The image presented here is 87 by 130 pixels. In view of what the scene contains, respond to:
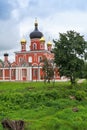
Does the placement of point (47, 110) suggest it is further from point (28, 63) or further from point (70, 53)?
point (28, 63)

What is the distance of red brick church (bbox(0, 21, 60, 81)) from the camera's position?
288ft

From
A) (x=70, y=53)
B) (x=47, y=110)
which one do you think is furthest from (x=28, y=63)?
(x=47, y=110)

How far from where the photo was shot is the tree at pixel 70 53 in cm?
4512

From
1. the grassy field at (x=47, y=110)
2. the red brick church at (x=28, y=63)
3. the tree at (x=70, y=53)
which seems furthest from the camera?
the red brick church at (x=28, y=63)

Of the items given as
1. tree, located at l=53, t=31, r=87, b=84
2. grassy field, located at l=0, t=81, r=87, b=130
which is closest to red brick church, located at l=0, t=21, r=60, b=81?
tree, located at l=53, t=31, r=87, b=84

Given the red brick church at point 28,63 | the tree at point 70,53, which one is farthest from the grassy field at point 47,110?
the red brick church at point 28,63

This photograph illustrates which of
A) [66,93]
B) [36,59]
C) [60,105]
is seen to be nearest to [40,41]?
[36,59]

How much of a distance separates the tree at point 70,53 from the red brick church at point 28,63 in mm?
40031

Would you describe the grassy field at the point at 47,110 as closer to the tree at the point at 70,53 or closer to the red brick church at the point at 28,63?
the tree at the point at 70,53

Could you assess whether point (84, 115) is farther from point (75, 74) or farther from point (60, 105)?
point (75, 74)

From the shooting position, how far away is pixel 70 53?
150ft

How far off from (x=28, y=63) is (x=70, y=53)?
43292mm

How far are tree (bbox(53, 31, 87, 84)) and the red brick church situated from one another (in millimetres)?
40031

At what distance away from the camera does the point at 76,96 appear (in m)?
31.6
